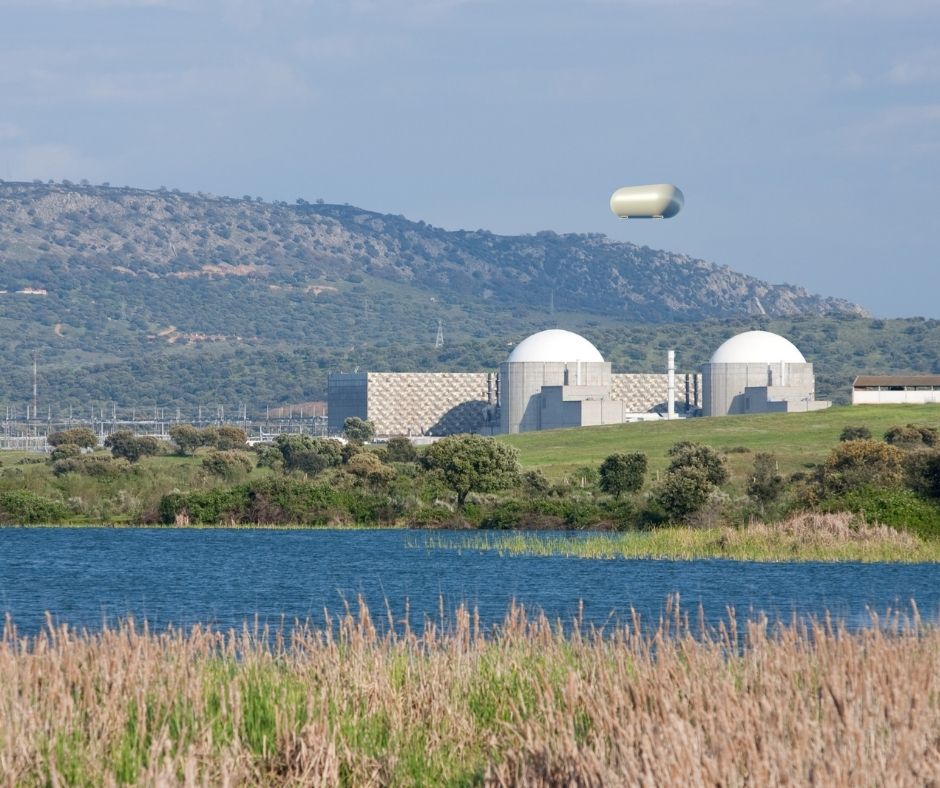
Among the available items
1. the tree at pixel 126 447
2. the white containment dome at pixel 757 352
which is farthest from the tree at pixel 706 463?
the white containment dome at pixel 757 352

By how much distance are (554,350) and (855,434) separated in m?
48.0

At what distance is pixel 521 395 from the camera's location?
445 ft

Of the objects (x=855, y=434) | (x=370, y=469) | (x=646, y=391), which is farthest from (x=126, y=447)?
(x=646, y=391)

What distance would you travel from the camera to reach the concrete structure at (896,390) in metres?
121

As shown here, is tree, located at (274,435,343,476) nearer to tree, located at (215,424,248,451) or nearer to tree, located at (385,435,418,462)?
tree, located at (385,435,418,462)

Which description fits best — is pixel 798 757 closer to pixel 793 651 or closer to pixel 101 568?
pixel 793 651

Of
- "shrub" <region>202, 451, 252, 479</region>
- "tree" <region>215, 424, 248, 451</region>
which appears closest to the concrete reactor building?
"tree" <region>215, 424, 248, 451</region>

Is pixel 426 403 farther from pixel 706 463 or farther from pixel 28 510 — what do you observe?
pixel 28 510

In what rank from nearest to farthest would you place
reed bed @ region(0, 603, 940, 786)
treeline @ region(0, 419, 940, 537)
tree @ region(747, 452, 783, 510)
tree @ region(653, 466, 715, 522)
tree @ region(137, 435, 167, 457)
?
reed bed @ region(0, 603, 940, 786)
treeline @ region(0, 419, 940, 537)
tree @ region(653, 466, 715, 522)
tree @ region(747, 452, 783, 510)
tree @ region(137, 435, 167, 457)

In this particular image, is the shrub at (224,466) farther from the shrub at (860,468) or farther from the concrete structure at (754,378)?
the concrete structure at (754,378)

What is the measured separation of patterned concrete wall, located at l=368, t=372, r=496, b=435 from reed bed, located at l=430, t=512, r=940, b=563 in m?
97.9

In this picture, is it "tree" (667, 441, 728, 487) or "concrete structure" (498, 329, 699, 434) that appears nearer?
"tree" (667, 441, 728, 487)

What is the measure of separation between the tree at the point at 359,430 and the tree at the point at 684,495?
69837mm

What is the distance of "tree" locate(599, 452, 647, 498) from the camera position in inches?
2717
